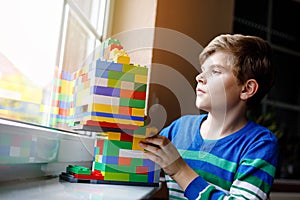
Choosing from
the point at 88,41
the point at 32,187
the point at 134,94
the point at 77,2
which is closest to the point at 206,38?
the point at 88,41

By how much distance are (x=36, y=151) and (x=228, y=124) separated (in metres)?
0.52

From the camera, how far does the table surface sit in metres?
0.64

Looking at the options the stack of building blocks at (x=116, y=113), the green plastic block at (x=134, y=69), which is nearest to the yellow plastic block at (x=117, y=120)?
the stack of building blocks at (x=116, y=113)

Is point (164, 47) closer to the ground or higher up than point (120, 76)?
higher up

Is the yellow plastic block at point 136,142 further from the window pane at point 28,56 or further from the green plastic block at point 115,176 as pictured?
the window pane at point 28,56

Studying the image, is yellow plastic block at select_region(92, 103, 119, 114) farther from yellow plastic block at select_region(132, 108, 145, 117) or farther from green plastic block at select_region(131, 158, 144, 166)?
green plastic block at select_region(131, 158, 144, 166)

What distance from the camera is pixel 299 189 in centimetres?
225

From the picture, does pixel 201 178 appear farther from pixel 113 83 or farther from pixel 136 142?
pixel 113 83

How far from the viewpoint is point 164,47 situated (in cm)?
154

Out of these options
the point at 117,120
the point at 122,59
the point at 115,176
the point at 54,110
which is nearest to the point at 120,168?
the point at 115,176

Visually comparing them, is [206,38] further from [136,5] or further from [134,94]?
[134,94]

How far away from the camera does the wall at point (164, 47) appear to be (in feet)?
4.90

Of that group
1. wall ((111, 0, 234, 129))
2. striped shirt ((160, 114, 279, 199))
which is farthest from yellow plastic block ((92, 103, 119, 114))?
wall ((111, 0, 234, 129))

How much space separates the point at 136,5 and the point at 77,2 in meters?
0.34
